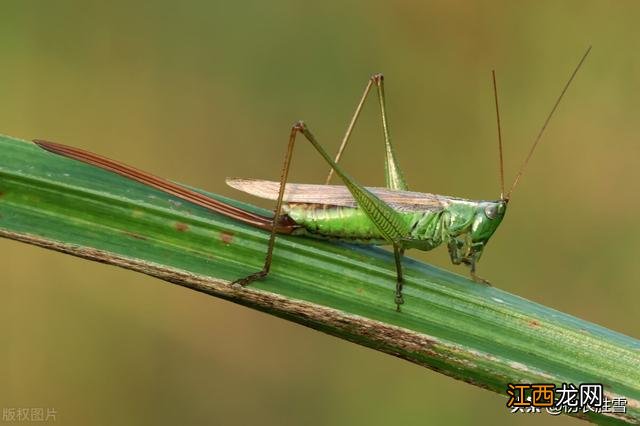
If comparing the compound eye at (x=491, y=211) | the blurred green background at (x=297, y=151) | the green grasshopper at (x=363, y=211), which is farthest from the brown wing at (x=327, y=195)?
the blurred green background at (x=297, y=151)

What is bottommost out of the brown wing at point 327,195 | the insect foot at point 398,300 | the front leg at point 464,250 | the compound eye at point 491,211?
the insect foot at point 398,300

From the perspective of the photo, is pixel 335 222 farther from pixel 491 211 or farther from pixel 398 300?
pixel 491 211

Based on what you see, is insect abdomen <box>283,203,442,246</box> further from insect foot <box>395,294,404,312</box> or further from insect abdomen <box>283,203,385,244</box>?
insect foot <box>395,294,404,312</box>

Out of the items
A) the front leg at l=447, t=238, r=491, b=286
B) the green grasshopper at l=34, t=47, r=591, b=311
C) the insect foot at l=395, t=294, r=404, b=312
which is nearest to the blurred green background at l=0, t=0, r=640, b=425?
the front leg at l=447, t=238, r=491, b=286

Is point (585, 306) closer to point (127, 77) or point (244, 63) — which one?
point (244, 63)

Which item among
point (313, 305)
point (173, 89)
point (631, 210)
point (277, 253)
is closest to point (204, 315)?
point (173, 89)

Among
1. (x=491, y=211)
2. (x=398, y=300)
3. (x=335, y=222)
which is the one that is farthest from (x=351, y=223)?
(x=491, y=211)

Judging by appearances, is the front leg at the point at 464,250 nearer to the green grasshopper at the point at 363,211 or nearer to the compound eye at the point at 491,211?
the green grasshopper at the point at 363,211
